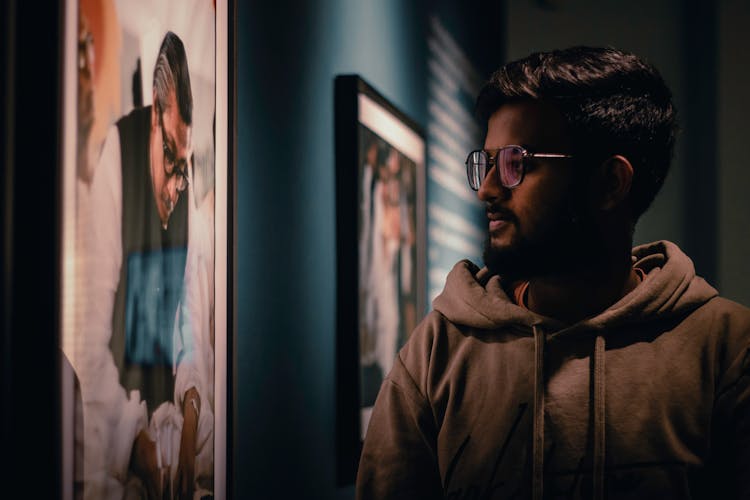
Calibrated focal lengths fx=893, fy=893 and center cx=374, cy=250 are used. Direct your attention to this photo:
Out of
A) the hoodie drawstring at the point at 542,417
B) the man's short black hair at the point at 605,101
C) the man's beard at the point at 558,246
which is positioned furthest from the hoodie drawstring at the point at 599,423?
the man's short black hair at the point at 605,101

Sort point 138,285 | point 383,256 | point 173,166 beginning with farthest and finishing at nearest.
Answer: point 383,256 < point 173,166 < point 138,285

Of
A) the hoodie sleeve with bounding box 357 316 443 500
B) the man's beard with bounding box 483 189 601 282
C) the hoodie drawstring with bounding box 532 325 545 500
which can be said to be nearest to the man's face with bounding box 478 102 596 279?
the man's beard with bounding box 483 189 601 282

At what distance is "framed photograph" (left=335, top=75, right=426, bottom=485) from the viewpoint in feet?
6.45

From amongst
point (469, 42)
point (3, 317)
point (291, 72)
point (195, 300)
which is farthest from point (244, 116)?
point (469, 42)

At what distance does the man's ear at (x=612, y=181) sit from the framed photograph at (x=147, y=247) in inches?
22.4

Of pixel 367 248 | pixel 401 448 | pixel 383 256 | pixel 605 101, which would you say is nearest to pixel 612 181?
pixel 605 101

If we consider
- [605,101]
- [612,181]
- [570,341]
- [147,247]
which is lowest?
[570,341]

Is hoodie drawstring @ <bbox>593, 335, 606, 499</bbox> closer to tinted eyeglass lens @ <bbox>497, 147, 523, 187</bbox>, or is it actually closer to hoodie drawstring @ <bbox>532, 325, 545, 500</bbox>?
hoodie drawstring @ <bbox>532, 325, 545, 500</bbox>

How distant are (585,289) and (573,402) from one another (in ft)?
0.58

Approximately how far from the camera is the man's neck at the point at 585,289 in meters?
1.35

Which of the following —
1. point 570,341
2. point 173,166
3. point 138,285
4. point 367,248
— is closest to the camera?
point 138,285

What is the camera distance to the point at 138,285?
111 centimetres

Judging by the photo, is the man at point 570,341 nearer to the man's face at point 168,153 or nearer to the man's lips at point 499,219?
the man's lips at point 499,219

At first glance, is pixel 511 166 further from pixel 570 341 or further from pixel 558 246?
pixel 570 341
